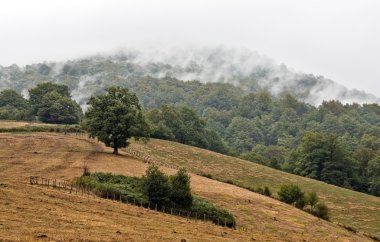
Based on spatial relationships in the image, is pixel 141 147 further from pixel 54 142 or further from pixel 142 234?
pixel 142 234

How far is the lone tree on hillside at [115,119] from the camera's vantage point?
315 feet

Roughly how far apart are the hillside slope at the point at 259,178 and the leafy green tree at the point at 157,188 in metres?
38.6

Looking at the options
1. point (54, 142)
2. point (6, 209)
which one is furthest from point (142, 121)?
point (6, 209)

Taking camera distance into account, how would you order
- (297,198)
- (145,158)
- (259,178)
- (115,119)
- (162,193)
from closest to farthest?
(162,193)
(297,198)
(115,119)
(145,158)
(259,178)

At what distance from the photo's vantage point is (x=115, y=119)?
314 feet

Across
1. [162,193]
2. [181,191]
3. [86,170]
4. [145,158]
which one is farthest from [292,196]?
[86,170]

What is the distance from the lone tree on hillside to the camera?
315ft

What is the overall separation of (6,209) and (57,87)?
138 metres

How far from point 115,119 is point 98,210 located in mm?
47118

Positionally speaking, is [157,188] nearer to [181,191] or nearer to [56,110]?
[181,191]

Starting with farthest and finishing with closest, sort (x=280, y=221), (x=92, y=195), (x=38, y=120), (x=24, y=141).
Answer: (x=38, y=120), (x=24, y=141), (x=280, y=221), (x=92, y=195)

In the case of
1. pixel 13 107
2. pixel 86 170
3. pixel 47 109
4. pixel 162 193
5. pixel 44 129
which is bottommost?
pixel 162 193

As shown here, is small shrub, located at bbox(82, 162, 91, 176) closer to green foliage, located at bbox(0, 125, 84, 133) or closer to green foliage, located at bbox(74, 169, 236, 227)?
green foliage, located at bbox(74, 169, 236, 227)

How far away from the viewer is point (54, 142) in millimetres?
109062
